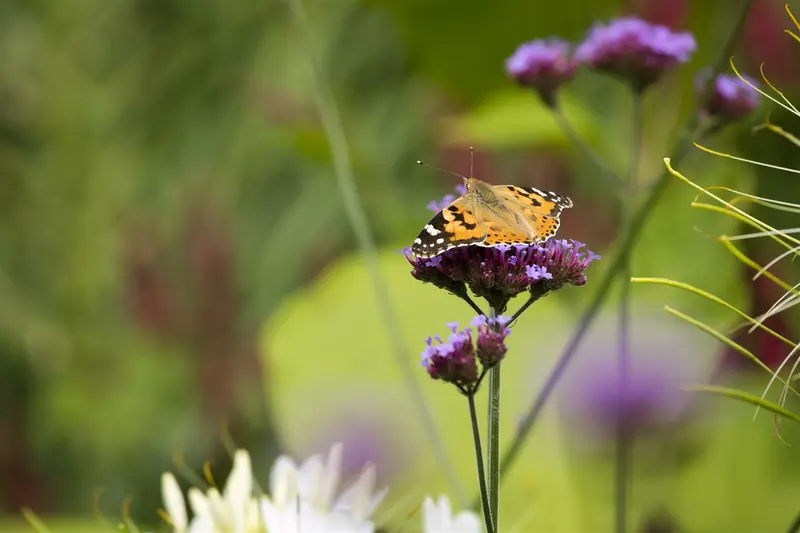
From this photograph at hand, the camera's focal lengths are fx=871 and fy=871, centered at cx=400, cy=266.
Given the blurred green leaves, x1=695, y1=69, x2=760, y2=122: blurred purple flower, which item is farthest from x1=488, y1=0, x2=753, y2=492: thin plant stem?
the blurred green leaves

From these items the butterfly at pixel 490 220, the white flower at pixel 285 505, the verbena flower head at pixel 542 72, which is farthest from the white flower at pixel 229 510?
the verbena flower head at pixel 542 72

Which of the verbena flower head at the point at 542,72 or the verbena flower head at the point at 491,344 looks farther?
the verbena flower head at the point at 542,72

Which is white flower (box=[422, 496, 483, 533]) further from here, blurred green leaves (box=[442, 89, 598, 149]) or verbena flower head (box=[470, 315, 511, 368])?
blurred green leaves (box=[442, 89, 598, 149])

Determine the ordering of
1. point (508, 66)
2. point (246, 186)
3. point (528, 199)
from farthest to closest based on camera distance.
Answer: point (246, 186) → point (508, 66) → point (528, 199)

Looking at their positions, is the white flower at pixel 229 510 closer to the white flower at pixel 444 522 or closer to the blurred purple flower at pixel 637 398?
the white flower at pixel 444 522

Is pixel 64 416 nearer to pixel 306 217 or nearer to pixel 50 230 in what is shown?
pixel 50 230

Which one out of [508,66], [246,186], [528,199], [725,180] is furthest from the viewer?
[246,186]

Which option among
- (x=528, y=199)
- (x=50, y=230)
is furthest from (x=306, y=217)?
(x=528, y=199)
